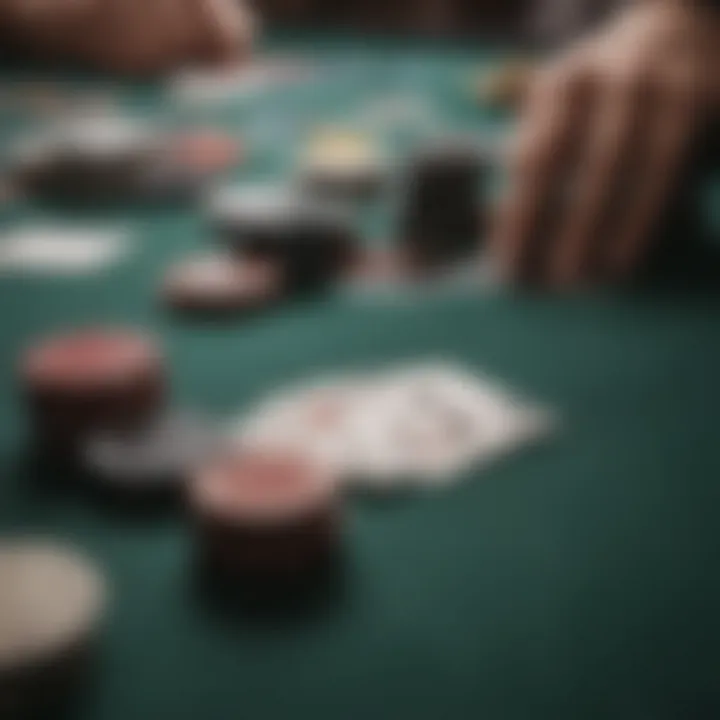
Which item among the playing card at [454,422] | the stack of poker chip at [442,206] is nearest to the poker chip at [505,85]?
the stack of poker chip at [442,206]

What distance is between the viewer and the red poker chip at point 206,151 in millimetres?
2367

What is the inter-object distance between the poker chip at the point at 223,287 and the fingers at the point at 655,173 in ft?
1.58

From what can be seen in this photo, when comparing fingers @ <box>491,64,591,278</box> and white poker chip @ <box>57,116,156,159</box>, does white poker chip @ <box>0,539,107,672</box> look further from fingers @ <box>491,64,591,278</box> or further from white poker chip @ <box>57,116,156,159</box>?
white poker chip @ <box>57,116,156,159</box>

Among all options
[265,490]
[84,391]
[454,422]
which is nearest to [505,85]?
[454,422]

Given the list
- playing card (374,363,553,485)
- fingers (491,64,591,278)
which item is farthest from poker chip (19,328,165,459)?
fingers (491,64,591,278)

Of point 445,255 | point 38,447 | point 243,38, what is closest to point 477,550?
point 38,447

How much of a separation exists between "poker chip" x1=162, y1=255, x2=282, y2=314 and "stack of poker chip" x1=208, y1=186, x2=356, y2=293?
2cm

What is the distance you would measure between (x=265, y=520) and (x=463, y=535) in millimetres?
210

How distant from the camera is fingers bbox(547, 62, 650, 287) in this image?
5.90 ft

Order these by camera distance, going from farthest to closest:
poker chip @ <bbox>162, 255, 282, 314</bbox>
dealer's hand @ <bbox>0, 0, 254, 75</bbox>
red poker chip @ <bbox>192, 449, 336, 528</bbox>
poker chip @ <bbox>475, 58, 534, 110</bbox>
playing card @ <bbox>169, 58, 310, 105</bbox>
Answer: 1. dealer's hand @ <bbox>0, 0, 254, 75</bbox>
2. playing card @ <bbox>169, 58, 310, 105</bbox>
3. poker chip @ <bbox>475, 58, 534, 110</bbox>
4. poker chip @ <bbox>162, 255, 282, 314</bbox>
5. red poker chip @ <bbox>192, 449, 336, 528</bbox>

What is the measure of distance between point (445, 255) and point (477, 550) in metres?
0.85

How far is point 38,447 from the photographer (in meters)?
1.34

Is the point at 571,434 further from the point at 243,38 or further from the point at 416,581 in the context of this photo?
the point at 243,38

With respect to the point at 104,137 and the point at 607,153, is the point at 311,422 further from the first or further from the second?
the point at 104,137
